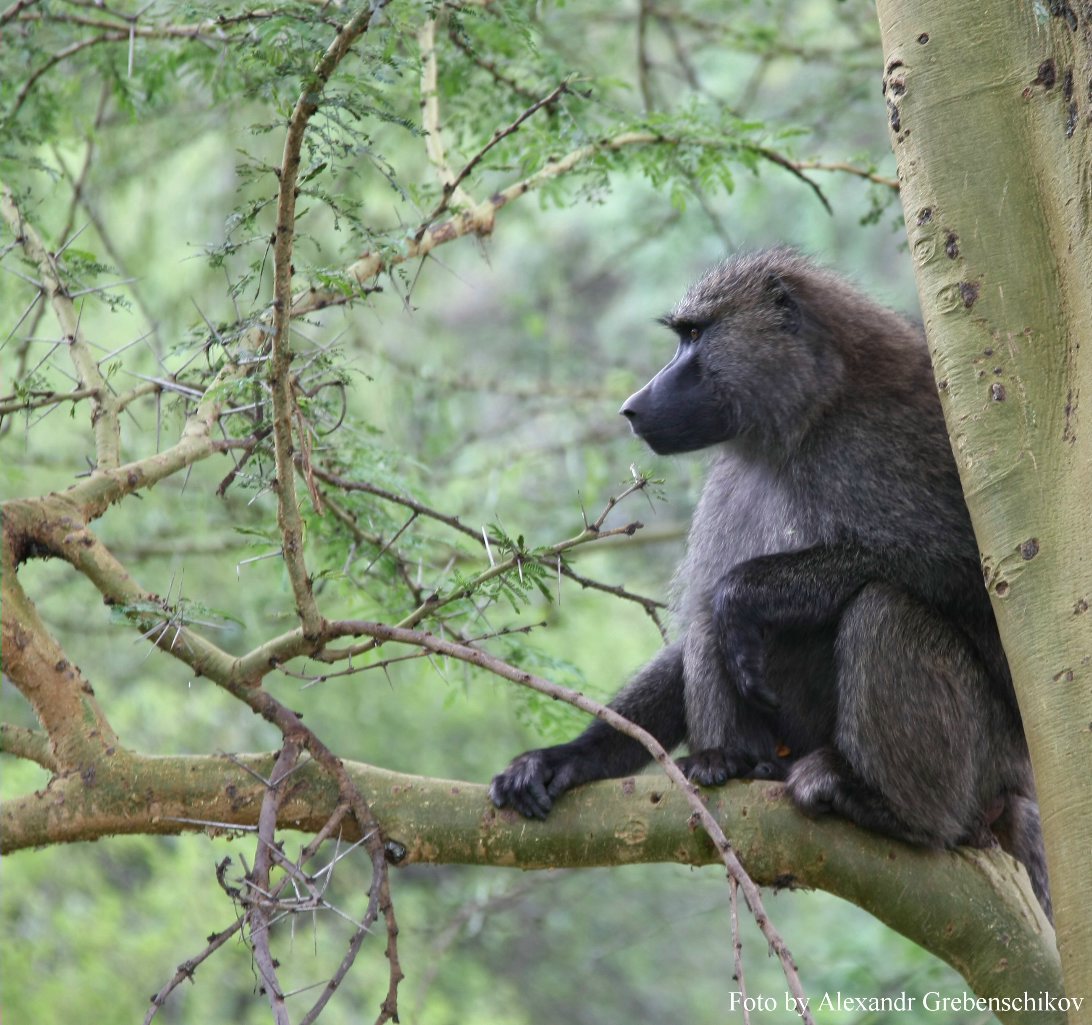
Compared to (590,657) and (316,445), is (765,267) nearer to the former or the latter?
(316,445)

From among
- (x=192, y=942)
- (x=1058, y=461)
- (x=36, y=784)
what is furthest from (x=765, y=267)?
(x=192, y=942)

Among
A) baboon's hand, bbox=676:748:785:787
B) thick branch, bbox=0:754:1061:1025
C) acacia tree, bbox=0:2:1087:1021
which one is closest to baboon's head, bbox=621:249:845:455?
acacia tree, bbox=0:2:1087:1021

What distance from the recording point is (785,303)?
4.35 m

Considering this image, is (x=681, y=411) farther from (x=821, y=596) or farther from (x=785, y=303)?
(x=821, y=596)

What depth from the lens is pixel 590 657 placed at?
31.4 feet

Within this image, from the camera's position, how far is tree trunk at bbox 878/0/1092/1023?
2.50 m

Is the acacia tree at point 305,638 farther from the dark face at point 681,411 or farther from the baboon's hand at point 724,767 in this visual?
the dark face at point 681,411

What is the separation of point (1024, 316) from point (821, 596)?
126cm

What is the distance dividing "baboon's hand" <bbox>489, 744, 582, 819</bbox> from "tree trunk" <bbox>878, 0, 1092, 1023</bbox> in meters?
1.17

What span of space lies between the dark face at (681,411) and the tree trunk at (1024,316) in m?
1.39

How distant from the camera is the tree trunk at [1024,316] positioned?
8.20 ft

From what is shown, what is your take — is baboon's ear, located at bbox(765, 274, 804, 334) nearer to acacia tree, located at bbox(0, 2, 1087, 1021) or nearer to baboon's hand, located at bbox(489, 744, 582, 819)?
acacia tree, located at bbox(0, 2, 1087, 1021)

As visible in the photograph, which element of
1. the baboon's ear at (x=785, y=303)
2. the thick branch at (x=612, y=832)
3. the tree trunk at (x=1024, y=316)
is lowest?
the thick branch at (x=612, y=832)

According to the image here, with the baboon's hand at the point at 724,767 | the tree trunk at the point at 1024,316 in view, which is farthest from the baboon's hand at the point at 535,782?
the tree trunk at the point at 1024,316
